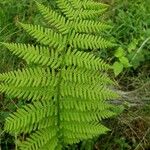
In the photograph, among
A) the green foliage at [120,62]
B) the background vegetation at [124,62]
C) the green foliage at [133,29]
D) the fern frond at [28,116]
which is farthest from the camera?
the green foliage at [133,29]

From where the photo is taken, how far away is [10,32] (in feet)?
13.9

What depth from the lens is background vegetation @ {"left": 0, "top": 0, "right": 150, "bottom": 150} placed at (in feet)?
11.5

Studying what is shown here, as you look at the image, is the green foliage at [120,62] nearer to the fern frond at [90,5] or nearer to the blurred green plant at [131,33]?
the blurred green plant at [131,33]

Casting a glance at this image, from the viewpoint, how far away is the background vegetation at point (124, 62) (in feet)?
11.5

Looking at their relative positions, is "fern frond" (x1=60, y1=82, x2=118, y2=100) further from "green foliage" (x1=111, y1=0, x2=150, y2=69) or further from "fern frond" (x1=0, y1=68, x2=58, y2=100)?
"green foliage" (x1=111, y1=0, x2=150, y2=69)

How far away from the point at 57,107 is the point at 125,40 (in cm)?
128

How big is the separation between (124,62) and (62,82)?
90 cm

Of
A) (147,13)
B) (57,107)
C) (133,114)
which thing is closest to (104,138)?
(133,114)

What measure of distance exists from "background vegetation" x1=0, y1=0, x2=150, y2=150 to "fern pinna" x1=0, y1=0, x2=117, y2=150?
0.39 metres

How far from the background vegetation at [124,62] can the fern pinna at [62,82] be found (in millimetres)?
388

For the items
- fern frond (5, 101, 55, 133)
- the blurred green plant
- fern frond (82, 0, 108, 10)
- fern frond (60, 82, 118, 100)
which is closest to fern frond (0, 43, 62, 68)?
fern frond (60, 82, 118, 100)

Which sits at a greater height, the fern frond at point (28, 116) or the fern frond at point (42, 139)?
the fern frond at point (28, 116)

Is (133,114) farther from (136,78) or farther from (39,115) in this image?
(39,115)

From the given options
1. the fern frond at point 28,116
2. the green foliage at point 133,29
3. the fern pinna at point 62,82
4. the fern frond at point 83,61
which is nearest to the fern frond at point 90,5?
the fern pinna at point 62,82
